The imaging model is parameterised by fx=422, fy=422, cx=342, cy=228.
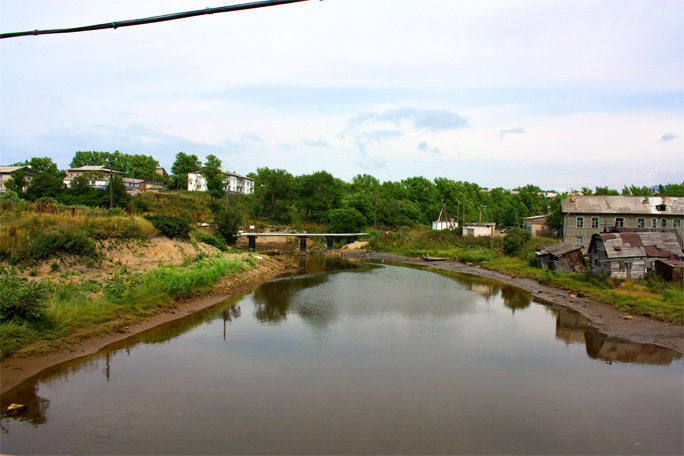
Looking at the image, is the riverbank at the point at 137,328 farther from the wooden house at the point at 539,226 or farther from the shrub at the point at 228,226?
the wooden house at the point at 539,226

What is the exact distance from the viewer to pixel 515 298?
27.1 metres

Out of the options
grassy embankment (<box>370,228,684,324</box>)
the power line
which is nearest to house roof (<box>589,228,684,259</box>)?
grassy embankment (<box>370,228,684,324</box>)

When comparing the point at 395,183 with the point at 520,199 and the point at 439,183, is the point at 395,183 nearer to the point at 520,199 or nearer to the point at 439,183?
the point at 439,183

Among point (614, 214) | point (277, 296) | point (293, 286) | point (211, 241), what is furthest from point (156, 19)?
point (614, 214)

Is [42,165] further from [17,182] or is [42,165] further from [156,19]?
[156,19]

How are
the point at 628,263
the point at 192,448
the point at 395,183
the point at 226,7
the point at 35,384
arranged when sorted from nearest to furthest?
the point at 226,7
the point at 192,448
the point at 35,384
the point at 628,263
the point at 395,183

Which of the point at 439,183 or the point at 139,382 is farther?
the point at 439,183

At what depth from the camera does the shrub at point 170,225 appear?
3070cm

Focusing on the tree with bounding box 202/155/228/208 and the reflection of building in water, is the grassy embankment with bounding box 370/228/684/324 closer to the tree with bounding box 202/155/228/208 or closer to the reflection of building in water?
the reflection of building in water

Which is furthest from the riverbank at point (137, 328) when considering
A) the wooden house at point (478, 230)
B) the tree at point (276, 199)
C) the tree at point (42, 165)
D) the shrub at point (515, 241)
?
the tree at point (42, 165)

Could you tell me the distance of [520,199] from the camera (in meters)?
99.3

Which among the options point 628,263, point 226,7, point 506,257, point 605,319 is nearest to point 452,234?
point 506,257

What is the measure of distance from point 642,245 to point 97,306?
29936 millimetres

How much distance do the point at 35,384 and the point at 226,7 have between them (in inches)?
473
